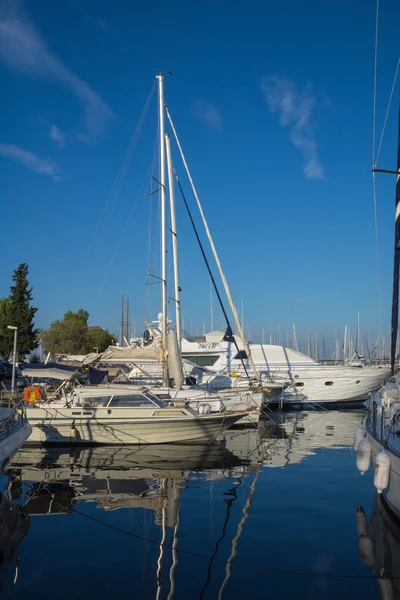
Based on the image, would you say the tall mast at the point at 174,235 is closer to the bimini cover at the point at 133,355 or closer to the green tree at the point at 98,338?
the bimini cover at the point at 133,355

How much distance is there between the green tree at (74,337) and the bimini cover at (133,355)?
33622mm

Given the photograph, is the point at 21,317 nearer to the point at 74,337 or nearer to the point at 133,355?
the point at 74,337

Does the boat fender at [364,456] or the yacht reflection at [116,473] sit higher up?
the boat fender at [364,456]

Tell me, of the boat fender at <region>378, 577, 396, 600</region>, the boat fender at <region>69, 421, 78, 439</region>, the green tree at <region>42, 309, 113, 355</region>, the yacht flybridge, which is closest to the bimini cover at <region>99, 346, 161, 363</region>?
the boat fender at <region>69, 421, 78, 439</region>

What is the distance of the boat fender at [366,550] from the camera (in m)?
7.96

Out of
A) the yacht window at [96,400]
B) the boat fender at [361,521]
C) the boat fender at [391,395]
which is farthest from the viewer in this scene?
the yacht window at [96,400]

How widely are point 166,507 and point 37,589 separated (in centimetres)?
436

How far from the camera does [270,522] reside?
9.97 m

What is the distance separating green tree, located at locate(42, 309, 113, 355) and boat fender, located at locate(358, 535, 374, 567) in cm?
5111

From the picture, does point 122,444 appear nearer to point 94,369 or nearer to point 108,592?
point 94,369

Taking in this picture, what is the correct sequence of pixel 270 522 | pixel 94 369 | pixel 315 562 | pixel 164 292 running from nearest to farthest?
pixel 315 562 → pixel 270 522 → pixel 164 292 → pixel 94 369

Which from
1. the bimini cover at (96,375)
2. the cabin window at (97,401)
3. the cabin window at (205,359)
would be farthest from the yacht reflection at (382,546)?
the cabin window at (205,359)

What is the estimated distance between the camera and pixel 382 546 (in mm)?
8602

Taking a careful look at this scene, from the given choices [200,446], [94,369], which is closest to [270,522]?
[200,446]
